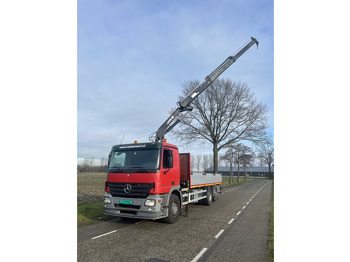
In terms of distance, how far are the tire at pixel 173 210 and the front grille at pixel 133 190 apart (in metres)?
1.06

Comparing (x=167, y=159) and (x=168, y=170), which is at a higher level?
(x=167, y=159)

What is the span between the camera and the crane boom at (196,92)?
10625 millimetres

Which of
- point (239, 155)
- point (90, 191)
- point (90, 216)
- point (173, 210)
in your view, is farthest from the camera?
point (239, 155)

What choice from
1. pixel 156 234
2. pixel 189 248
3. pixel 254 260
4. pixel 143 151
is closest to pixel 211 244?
pixel 189 248

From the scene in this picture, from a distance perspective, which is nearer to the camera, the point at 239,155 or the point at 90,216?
the point at 90,216

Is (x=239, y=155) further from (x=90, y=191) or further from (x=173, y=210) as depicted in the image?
(x=173, y=210)

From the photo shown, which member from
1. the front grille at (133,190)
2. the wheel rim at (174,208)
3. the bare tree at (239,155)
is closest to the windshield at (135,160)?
the front grille at (133,190)

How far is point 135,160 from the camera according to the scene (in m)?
7.08

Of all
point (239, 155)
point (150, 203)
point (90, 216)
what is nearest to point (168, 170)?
point (150, 203)

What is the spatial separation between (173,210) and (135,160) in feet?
6.77

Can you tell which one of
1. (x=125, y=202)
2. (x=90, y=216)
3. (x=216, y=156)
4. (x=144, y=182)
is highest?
(x=144, y=182)

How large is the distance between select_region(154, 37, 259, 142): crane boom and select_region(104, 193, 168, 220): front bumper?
13.3 feet

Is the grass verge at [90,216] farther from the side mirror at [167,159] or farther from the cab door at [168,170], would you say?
the side mirror at [167,159]
